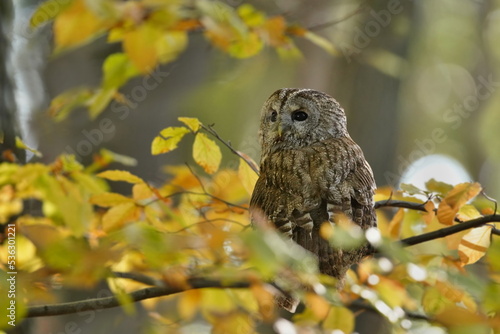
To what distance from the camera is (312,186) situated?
286cm

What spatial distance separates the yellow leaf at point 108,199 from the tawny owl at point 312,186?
0.66 metres

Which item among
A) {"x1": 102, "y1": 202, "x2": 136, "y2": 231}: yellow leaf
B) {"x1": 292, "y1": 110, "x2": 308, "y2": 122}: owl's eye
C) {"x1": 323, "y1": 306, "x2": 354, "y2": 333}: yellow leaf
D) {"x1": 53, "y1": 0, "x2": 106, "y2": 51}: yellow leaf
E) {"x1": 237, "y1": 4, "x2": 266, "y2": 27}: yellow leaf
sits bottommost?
{"x1": 323, "y1": 306, "x2": 354, "y2": 333}: yellow leaf

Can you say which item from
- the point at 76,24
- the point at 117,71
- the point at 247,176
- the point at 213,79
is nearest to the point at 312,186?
the point at 247,176

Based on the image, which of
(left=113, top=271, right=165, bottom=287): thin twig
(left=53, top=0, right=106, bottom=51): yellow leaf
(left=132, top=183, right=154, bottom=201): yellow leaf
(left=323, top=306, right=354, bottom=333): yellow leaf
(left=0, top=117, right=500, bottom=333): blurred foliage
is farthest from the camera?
(left=132, top=183, right=154, bottom=201): yellow leaf

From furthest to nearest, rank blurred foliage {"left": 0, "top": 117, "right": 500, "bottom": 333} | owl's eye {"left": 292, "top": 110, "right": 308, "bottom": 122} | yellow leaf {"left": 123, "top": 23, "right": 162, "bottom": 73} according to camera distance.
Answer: owl's eye {"left": 292, "top": 110, "right": 308, "bottom": 122} → yellow leaf {"left": 123, "top": 23, "right": 162, "bottom": 73} → blurred foliage {"left": 0, "top": 117, "right": 500, "bottom": 333}

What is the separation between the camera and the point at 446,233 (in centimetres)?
247

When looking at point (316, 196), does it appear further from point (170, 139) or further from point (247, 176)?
point (170, 139)

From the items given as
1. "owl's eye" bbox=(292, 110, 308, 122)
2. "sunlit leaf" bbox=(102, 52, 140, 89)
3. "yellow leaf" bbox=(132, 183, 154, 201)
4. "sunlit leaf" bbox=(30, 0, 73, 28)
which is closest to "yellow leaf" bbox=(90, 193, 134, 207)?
"yellow leaf" bbox=(132, 183, 154, 201)

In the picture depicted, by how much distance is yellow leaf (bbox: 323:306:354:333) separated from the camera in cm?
302

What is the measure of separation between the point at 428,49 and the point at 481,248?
11.3 meters

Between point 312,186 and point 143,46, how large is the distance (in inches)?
42.4

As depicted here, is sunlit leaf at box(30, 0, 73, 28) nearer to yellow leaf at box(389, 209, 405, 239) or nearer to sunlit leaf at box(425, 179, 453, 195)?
sunlit leaf at box(425, 179, 453, 195)

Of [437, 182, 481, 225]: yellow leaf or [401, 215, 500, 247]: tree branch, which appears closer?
[401, 215, 500, 247]: tree branch

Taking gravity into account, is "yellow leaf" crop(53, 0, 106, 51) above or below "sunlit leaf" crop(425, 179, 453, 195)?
above
